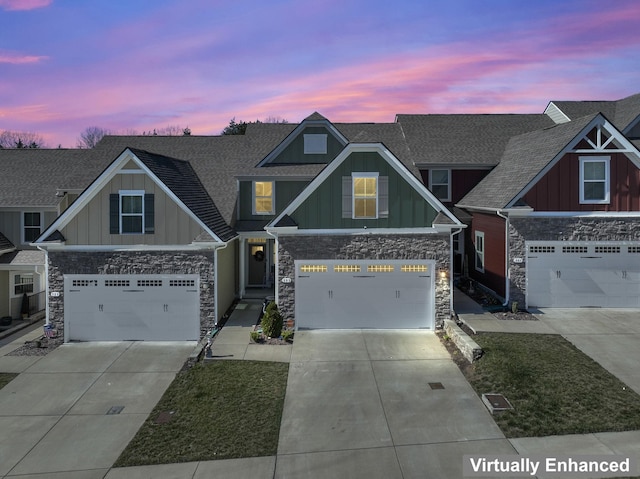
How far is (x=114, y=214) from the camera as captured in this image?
15469mm

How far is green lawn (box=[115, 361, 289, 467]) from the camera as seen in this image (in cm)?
858

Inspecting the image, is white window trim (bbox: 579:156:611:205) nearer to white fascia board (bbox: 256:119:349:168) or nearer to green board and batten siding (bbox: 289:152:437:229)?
green board and batten siding (bbox: 289:152:437:229)

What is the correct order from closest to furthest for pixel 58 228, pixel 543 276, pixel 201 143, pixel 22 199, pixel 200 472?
pixel 200 472, pixel 58 228, pixel 543 276, pixel 22 199, pixel 201 143

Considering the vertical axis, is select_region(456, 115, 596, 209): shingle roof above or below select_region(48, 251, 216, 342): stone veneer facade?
above

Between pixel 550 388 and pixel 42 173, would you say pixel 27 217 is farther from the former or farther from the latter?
pixel 550 388

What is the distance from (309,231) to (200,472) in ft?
29.2

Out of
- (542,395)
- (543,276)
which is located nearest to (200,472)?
(542,395)

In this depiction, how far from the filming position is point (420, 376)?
1181 cm

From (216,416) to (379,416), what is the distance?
334 cm

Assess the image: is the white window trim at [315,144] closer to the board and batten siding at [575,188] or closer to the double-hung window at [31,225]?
the board and batten siding at [575,188]

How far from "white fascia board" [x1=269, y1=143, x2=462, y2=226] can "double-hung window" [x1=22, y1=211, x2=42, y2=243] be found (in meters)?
11.1

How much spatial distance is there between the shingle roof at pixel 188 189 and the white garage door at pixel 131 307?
7.06 ft

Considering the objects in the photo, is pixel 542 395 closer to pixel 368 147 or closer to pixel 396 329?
pixel 396 329

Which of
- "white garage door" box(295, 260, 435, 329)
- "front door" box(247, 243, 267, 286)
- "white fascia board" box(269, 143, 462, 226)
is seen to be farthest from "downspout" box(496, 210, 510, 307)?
"front door" box(247, 243, 267, 286)
